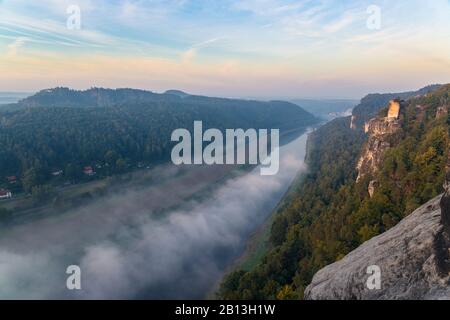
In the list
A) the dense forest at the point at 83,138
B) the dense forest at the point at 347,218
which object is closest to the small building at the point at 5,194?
the dense forest at the point at 83,138

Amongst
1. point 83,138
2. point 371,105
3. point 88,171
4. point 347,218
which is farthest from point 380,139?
point 371,105

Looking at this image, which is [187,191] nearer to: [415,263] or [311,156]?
[311,156]

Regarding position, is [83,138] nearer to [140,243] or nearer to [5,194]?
[5,194]

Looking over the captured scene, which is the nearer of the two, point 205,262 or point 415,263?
point 415,263

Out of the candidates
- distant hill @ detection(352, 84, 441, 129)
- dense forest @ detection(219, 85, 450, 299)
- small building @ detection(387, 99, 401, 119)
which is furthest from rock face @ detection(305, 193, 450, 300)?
distant hill @ detection(352, 84, 441, 129)

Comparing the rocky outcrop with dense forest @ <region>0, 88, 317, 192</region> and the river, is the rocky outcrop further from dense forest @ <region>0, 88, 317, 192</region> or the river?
dense forest @ <region>0, 88, 317, 192</region>

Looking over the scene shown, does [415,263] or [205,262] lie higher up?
[415,263]

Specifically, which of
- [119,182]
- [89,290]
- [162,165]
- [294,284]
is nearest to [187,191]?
[119,182]

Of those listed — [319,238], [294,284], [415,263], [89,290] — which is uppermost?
[415,263]
